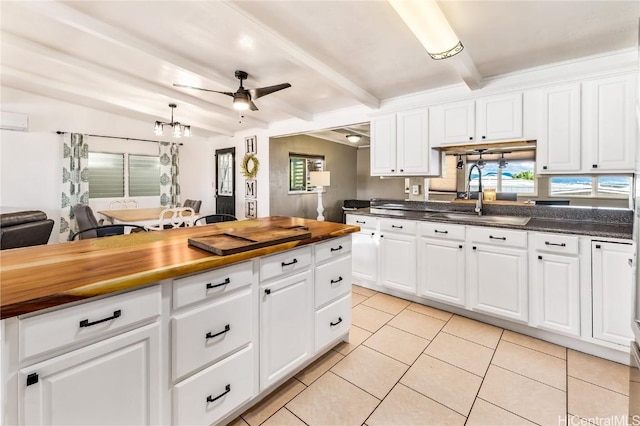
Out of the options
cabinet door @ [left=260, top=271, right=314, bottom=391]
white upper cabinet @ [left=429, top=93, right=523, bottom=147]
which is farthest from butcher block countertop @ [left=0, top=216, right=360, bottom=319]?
white upper cabinet @ [left=429, top=93, right=523, bottom=147]

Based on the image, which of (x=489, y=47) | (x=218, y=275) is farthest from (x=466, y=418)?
(x=489, y=47)

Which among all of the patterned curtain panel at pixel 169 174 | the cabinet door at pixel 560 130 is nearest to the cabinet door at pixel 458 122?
the cabinet door at pixel 560 130

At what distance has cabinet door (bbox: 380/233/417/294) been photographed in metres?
3.07

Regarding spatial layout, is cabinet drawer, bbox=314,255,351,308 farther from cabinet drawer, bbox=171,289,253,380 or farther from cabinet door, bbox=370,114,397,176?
cabinet door, bbox=370,114,397,176

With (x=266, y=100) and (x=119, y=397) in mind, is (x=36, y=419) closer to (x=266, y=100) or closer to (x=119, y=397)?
(x=119, y=397)

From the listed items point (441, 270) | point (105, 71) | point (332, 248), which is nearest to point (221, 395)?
point (332, 248)

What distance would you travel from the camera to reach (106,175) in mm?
6059

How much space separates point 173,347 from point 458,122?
10.3ft

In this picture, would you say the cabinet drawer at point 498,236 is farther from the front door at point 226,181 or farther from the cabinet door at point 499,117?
the front door at point 226,181

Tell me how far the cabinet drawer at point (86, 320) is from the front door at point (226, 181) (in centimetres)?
554

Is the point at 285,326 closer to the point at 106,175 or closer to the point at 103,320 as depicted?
the point at 103,320

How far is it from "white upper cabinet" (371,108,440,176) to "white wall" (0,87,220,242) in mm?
5441

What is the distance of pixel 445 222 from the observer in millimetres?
2811

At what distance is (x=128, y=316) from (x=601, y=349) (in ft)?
10.0
